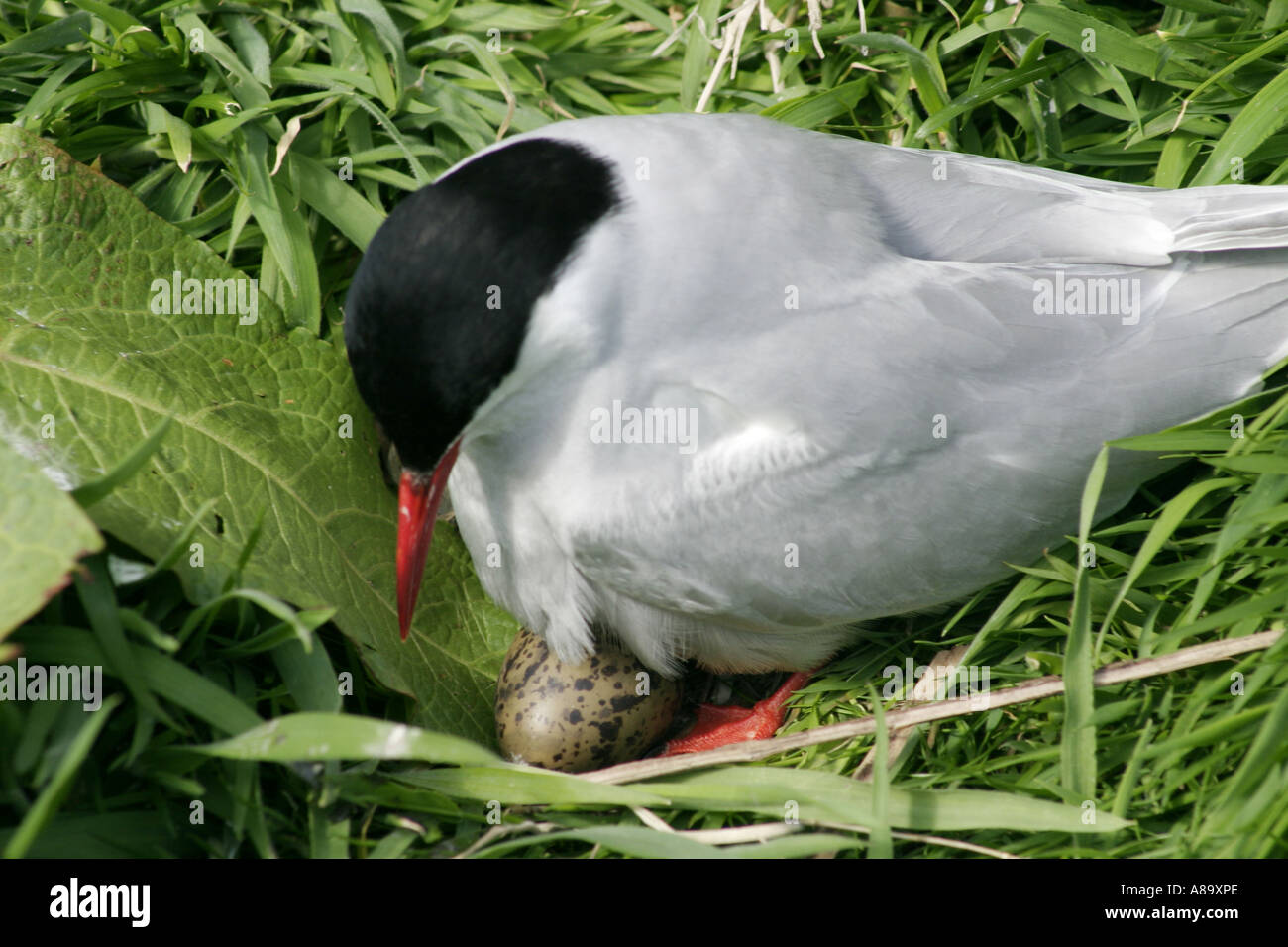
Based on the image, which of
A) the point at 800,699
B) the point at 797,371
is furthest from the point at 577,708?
the point at 797,371

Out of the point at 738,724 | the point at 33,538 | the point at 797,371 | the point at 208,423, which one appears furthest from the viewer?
the point at 738,724

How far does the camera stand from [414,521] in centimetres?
240

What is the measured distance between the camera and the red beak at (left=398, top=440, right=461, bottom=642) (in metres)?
2.33

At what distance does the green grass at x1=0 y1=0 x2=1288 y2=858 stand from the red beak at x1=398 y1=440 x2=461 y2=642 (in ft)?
0.74

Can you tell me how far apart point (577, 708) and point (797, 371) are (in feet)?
3.11

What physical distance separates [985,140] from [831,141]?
0.86 m

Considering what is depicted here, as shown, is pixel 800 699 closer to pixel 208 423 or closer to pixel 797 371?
pixel 797 371

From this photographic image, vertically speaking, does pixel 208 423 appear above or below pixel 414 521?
above

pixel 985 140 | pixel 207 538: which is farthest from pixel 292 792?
pixel 985 140

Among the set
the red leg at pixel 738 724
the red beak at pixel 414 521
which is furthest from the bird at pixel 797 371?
the red leg at pixel 738 724

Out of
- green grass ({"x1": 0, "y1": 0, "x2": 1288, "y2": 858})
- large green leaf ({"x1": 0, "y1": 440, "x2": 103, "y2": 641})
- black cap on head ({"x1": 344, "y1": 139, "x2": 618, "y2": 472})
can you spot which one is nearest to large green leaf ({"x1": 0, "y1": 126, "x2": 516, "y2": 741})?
green grass ({"x1": 0, "y1": 0, "x2": 1288, "y2": 858})

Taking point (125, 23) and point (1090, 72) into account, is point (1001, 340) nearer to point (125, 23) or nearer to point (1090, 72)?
point (1090, 72)

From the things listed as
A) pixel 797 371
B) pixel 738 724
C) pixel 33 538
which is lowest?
pixel 738 724

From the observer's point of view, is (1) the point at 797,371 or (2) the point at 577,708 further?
(2) the point at 577,708
